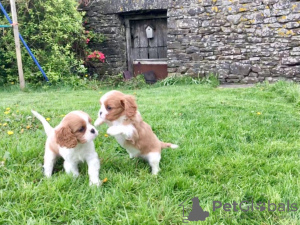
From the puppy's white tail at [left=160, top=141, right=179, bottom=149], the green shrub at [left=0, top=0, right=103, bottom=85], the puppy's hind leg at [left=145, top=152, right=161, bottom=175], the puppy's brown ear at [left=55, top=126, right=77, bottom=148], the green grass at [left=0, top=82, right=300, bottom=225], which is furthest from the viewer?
the green shrub at [left=0, top=0, right=103, bottom=85]

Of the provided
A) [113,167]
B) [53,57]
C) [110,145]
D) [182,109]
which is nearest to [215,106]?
[182,109]

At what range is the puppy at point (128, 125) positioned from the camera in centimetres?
259

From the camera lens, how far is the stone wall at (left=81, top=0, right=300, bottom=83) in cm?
760

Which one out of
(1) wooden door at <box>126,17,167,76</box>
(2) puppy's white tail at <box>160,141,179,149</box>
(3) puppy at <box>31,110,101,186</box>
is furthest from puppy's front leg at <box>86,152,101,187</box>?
(1) wooden door at <box>126,17,167,76</box>

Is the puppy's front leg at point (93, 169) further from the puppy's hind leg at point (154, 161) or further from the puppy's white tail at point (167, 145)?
the puppy's white tail at point (167, 145)

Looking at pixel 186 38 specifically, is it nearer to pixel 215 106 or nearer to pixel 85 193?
pixel 215 106

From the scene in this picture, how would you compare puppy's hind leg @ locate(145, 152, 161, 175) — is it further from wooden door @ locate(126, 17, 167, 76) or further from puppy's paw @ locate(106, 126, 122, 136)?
wooden door @ locate(126, 17, 167, 76)

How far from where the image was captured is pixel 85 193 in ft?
7.57

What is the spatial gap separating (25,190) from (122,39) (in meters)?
8.37

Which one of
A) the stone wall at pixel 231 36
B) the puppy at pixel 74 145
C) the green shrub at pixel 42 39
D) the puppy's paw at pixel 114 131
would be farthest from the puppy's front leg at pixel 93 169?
the stone wall at pixel 231 36

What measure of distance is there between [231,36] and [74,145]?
23.2ft

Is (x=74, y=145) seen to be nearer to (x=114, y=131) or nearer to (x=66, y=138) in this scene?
(x=66, y=138)

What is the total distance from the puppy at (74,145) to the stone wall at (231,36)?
6.74m

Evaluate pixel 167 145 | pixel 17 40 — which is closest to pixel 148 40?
pixel 17 40
